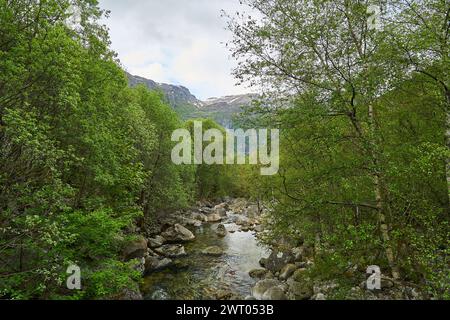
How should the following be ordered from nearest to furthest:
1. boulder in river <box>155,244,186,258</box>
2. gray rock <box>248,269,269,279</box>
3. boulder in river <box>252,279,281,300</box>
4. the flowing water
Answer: boulder in river <box>252,279,281,300</box>
the flowing water
gray rock <box>248,269,269,279</box>
boulder in river <box>155,244,186,258</box>

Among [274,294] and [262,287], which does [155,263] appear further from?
[274,294]

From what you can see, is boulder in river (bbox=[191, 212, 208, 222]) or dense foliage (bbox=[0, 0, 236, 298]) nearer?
dense foliage (bbox=[0, 0, 236, 298])

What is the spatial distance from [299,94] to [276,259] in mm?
13483

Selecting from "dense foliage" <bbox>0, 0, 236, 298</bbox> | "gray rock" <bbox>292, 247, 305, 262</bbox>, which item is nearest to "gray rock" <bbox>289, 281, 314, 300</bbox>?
"gray rock" <bbox>292, 247, 305, 262</bbox>

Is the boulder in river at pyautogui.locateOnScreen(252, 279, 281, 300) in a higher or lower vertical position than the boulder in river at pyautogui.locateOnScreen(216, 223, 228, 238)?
higher

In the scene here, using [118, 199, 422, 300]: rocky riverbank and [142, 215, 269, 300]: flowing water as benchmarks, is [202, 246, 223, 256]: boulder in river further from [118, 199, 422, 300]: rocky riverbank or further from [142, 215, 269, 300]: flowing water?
[142, 215, 269, 300]: flowing water

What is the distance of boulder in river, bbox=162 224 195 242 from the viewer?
27.5 metres

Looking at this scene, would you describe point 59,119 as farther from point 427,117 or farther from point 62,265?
point 427,117

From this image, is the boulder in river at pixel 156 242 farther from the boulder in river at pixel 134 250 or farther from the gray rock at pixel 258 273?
the gray rock at pixel 258 273

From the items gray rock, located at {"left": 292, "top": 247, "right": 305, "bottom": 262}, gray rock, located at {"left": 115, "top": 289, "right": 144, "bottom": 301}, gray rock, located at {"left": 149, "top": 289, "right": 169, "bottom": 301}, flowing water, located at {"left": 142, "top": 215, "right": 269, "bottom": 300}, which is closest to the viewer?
gray rock, located at {"left": 115, "top": 289, "right": 144, "bottom": 301}

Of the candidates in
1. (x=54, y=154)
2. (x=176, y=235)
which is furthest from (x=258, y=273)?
(x=54, y=154)

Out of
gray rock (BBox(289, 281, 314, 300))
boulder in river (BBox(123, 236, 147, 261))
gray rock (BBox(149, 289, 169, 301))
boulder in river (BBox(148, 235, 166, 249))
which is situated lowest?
gray rock (BBox(149, 289, 169, 301))

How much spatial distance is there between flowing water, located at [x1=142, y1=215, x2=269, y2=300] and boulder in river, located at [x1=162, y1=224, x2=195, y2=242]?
1.35 meters

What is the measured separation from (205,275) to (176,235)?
32.5 ft
